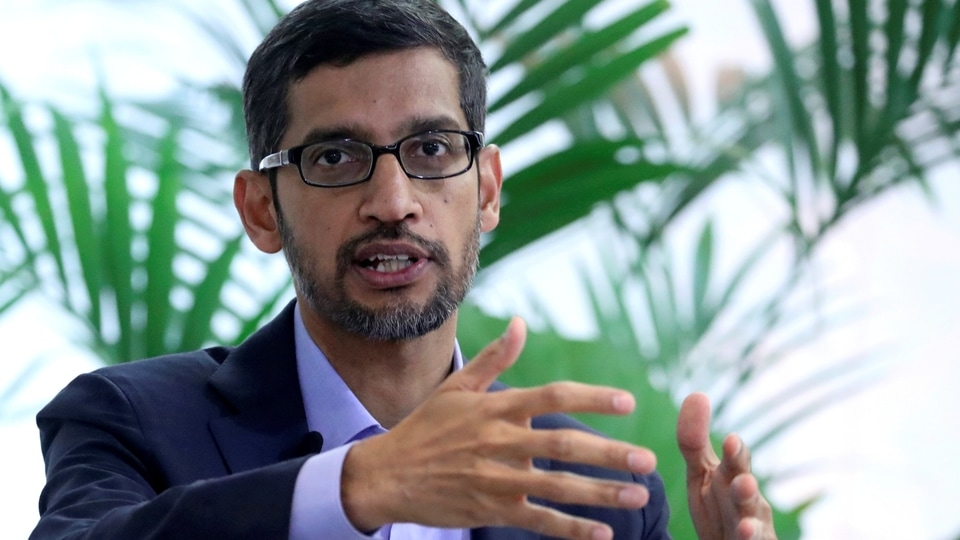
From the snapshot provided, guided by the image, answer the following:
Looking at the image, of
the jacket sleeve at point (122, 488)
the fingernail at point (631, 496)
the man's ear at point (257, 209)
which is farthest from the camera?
the man's ear at point (257, 209)

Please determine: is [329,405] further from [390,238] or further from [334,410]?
[390,238]

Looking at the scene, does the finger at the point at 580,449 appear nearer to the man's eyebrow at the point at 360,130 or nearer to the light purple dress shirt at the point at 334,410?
the light purple dress shirt at the point at 334,410

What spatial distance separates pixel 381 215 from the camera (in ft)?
4.16

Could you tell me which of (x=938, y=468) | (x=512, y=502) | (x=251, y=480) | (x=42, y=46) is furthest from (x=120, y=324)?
(x=938, y=468)

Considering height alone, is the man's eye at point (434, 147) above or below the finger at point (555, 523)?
above

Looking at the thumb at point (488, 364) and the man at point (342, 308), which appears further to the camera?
the man at point (342, 308)

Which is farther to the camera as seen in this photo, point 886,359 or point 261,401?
point 886,359

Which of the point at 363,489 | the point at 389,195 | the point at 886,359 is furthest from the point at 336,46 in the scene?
the point at 886,359

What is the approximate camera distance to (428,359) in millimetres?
1399

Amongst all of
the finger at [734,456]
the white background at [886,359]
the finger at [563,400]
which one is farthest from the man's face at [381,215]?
the white background at [886,359]

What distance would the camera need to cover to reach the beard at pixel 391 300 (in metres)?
1.29

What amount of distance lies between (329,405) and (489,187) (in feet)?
1.06

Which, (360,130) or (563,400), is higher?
(360,130)

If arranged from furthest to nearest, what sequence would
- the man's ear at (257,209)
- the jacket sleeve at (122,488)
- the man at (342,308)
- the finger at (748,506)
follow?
1. the man's ear at (257,209)
2. the man at (342,308)
3. the finger at (748,506)
4. the jacket sleeve at (122,488)
